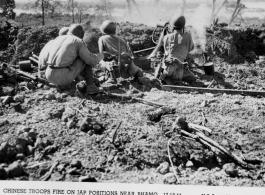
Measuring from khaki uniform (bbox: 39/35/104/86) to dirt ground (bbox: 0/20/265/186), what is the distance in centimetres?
30

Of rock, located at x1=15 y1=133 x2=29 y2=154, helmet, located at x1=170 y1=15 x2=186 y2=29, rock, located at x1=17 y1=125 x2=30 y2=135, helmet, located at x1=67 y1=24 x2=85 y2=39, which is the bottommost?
rock, located at x1=15 y1=133 x2=29 y2=154

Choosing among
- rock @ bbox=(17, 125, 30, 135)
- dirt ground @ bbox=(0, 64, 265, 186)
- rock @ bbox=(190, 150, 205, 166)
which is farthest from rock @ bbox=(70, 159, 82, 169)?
rock @ bbox=(190, 150, 205, 166)

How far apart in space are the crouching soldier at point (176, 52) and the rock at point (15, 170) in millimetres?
3751

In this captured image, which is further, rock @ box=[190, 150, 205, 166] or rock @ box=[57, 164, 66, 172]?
rock @ box=[190, 150, 205, 166]

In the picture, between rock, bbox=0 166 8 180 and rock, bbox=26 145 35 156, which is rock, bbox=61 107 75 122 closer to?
rock, bbox=26 145 35 156

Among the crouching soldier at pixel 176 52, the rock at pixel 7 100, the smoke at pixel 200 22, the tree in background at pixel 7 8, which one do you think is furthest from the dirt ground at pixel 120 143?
the tree in background at pixel 7 8

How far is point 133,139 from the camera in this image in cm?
468

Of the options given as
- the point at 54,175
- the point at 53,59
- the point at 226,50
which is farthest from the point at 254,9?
the point at 54,175

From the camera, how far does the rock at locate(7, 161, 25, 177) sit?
406cm

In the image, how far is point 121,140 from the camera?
461cm

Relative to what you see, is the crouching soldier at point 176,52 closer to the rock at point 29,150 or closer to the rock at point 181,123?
the rock at point 181,123

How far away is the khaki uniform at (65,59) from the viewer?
18.8 ft

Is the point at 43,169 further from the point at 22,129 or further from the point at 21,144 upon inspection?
the point at 22,129

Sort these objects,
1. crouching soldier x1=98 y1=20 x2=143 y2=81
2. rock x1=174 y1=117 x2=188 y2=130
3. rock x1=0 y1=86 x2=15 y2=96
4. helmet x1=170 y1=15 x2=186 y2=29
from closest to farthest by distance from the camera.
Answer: rock x1=174 y1=117 x2=188 y2=130 → rock x1=0 y1=86 x2=15 y2=96 → crouching soldier x1=98 y1=20 x2=143 y2=81 → helmet x1=170 y1=15 x2=186 y2=29
